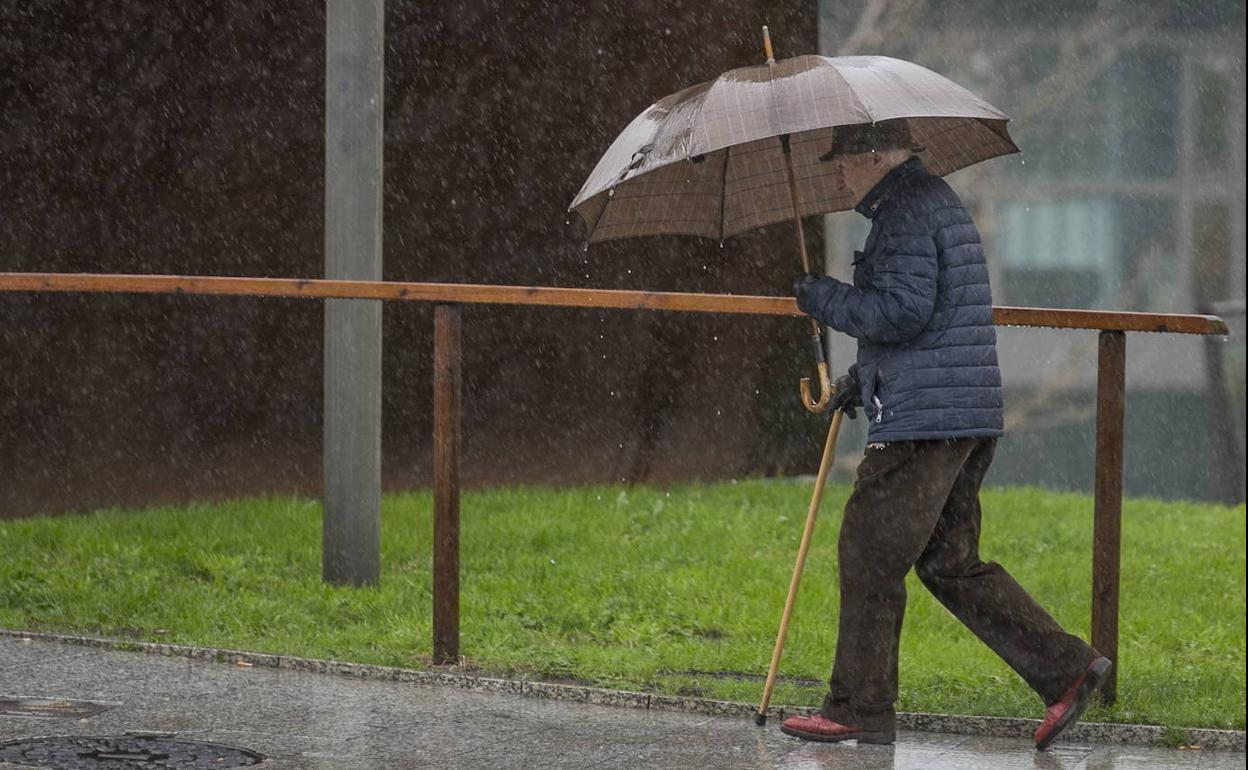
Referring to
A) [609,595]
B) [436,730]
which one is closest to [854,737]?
[436,730]

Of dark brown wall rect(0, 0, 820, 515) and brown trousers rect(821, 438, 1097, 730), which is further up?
dark brown wall rect(0, 0, 820, 515)

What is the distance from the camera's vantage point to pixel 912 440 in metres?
5.73

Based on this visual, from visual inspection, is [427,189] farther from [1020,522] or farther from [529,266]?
[1020,522]

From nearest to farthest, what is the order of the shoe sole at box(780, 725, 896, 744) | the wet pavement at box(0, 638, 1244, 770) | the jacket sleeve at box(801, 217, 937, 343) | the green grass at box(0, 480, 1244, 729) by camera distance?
the jacket sleeve at box(801, 217, 937, 343)
the wet pavement at box(0, 638, 1244, 770)
the shoe sole at box(780, 725, 896, 744)
the green grass at box(0, 480, 1244, 729)

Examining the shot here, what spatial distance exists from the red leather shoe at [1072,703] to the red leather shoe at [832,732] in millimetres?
450

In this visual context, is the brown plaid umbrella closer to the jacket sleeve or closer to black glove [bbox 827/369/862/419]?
black glove [bbox 827/369/862/419]

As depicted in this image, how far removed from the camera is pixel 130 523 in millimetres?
9742

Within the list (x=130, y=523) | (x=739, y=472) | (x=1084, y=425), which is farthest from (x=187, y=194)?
(x=1084, y=425)

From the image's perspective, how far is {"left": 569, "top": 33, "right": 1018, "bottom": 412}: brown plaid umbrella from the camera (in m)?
5.56

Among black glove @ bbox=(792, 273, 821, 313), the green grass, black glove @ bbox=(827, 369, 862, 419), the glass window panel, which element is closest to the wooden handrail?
black glove @ bbox=(827, 369, 862, 419)

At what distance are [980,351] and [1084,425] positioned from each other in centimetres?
1745

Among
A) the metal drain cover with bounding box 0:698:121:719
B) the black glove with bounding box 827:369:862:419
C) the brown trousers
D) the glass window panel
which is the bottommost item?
the metal drain cover with bounding box 0:698:121:719

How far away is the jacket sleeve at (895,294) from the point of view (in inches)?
219

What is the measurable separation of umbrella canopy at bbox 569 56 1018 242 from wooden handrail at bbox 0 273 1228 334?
0.28m
